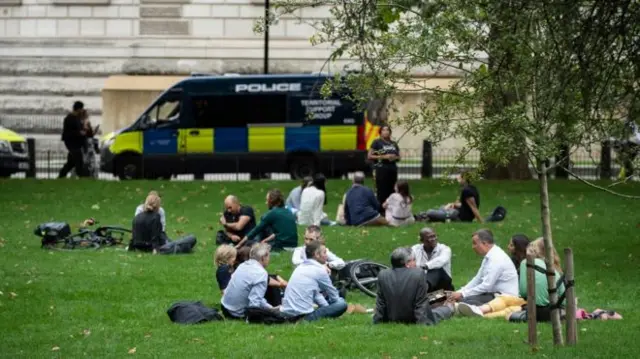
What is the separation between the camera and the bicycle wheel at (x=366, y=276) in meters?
18.1

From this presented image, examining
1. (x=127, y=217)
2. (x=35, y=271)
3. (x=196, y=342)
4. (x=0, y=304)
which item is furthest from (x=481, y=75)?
(x=127, y=217)

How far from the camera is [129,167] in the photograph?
1367 inches

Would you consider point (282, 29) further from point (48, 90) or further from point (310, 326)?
point (310, 326)

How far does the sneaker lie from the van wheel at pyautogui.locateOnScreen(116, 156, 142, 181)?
18750 mm

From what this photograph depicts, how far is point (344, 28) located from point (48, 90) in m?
30.9

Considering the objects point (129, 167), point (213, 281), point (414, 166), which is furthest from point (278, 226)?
point (414, 166)

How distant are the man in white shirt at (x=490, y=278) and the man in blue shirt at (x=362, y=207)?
26.3ft

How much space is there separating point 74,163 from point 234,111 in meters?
3.56

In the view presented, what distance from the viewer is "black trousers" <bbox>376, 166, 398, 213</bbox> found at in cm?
2669

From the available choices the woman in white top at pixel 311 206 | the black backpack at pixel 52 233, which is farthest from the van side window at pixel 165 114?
the black backpack at pixel 52 233

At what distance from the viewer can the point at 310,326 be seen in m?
15.8

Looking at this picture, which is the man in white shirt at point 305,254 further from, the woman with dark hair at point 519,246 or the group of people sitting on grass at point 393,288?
the woman with dark hair at point 519,246

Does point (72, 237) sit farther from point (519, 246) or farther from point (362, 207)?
point (519, 246)

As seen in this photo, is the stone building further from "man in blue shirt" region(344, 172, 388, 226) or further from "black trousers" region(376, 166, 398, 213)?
"man in blue shirt" region(344, 172, 388, 226)
